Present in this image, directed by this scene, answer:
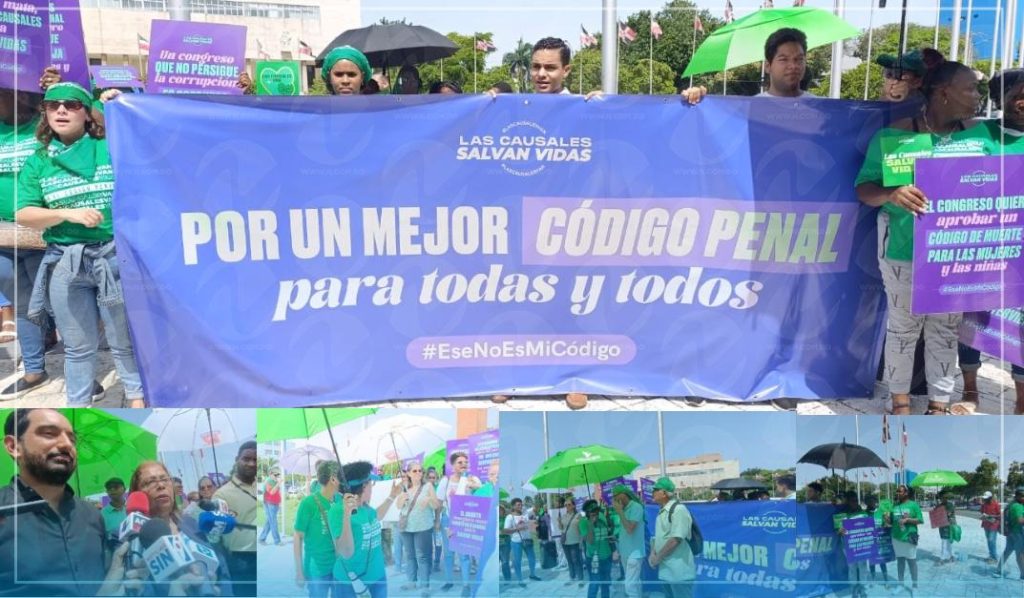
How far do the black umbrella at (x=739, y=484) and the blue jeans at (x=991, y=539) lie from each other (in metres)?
0.91

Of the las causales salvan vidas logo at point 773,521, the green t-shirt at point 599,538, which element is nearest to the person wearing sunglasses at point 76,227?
the green t-shirt at point 599,538

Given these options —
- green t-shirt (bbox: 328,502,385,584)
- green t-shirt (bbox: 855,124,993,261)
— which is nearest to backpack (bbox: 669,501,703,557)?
green t-shirt (bbox: 328,502,385,584)

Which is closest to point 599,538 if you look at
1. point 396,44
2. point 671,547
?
point 671,547

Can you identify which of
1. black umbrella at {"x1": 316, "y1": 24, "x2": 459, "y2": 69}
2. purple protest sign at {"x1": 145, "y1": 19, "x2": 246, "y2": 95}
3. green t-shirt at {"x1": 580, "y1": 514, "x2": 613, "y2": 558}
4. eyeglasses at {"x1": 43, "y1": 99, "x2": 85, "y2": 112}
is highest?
black umbrella at {"x1": 316, "y1": 24, "x2": 459, "y2": 69}

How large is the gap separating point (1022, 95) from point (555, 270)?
7.71ft

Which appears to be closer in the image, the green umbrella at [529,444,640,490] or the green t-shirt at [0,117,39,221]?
the green umbrella at [529,444,640,490]

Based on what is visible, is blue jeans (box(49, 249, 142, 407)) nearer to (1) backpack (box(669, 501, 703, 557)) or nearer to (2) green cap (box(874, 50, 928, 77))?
(1) backpack (box(669, 501, 703, 557))

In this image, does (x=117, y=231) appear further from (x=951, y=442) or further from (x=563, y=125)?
(x=951, y=442)

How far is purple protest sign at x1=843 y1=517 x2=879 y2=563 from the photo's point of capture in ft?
10.7

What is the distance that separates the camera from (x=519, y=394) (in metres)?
4.50

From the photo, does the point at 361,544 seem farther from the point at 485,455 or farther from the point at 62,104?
the point at 62,104

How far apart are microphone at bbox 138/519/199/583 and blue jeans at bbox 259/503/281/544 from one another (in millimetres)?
294

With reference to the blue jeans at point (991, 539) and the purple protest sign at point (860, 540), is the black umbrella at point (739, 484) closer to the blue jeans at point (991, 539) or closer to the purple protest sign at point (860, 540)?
the purple protest sign at point (860, 540)

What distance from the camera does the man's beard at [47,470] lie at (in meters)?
3.18
